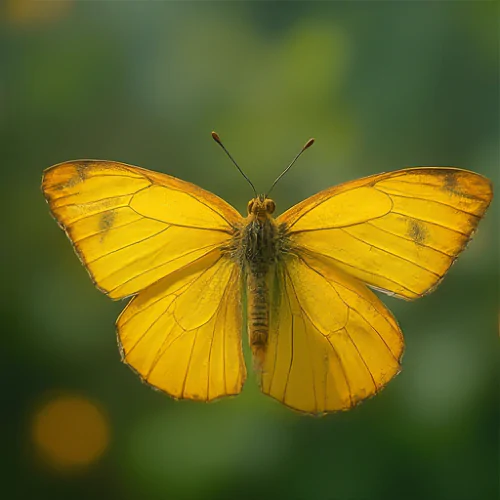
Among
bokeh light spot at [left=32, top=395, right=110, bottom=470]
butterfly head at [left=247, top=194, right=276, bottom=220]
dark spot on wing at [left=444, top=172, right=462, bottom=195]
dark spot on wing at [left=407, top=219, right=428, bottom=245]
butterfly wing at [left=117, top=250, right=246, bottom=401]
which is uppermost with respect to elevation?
dark spot on wing at [left=444, top=172, right=462, bottom=195]

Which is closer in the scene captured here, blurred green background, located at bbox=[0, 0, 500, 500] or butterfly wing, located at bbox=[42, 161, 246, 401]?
butterfly wing, located at bbox=[42, 161, 246, 401]

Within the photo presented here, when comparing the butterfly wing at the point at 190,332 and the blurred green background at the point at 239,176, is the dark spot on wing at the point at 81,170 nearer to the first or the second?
the butterfly wing at the point at 190,332

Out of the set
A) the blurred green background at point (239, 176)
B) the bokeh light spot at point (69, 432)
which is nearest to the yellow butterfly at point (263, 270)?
the blurred green background at point (239, 176)

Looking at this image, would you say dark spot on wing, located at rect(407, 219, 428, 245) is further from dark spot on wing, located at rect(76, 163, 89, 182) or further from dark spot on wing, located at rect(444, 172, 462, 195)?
dark spot on wing, located at rect(76, 163, 89, 182)

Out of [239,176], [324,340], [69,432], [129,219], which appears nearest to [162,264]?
[129,219]

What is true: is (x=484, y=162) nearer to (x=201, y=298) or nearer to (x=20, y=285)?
(x=201, y=298)

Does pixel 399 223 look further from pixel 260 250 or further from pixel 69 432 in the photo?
pixel 69 432

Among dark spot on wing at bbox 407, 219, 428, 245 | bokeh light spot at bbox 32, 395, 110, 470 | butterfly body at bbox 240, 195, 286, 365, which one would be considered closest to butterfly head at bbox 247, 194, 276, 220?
butterfly body at bbox 240, 195, 286, 365

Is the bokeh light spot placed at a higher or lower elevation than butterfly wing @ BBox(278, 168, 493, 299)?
lower
